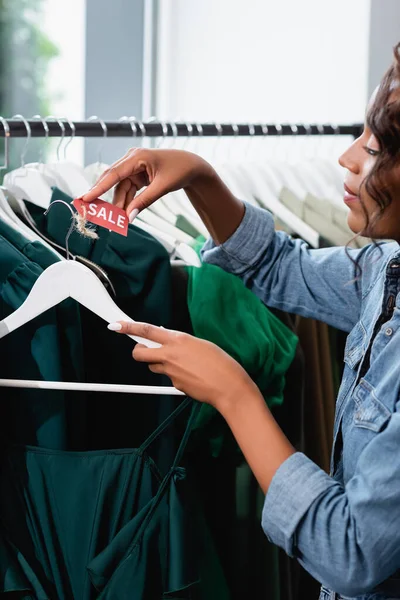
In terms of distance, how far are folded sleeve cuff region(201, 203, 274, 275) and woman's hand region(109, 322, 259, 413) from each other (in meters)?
0.26

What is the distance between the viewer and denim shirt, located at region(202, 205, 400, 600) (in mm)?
743

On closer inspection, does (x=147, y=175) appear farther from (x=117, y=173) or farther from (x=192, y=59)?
(x=192, y=59)

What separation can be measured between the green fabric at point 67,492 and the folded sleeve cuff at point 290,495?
0.20m

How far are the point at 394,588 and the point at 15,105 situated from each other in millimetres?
1981

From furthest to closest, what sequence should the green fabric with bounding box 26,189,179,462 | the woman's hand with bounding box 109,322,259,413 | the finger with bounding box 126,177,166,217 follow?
the green fabric with bounding box 26,189,179,462, the finger with bounding box 126,177,166,217, the woman's hand with bounding box 109,322,259,413

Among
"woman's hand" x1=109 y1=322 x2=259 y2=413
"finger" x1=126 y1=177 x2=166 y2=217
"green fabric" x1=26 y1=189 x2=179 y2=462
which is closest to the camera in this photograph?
"woman's hand" x1=109 y1=322 x2=259 y2=413

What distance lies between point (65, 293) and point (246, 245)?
30cm

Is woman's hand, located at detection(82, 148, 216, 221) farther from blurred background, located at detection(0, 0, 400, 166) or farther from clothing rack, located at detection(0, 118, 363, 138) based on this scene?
blurred background, located at detection(0, 0, 400, 166)

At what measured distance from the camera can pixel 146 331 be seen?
2.93 feet

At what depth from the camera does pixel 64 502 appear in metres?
0.99

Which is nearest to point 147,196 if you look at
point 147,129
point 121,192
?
point 121,192

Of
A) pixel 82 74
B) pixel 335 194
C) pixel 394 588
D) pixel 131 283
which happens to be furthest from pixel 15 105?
pixel 394 588

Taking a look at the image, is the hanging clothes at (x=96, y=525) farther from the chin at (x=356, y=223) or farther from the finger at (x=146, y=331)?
the chin at (x=356, y=223)

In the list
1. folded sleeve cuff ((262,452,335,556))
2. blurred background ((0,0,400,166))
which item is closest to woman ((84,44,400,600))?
folded sleeve cuff ((262,452,335,556))
